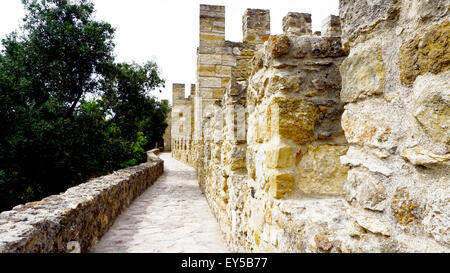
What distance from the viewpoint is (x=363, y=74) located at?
111cm

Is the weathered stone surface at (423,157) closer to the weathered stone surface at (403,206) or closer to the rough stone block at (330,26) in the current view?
the weathered stone surface at (403,206)

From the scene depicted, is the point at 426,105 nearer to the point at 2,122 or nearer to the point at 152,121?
the point at 2,122

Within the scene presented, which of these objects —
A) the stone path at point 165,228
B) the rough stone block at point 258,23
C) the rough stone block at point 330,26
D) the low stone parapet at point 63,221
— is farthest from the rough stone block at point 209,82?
the rough stone block at point 330,26

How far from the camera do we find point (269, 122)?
6.42 feet

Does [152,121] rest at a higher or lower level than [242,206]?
higher

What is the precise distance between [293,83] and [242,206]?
1397 mm

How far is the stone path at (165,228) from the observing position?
3619mm

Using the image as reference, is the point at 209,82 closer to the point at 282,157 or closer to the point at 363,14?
the point at 282,157

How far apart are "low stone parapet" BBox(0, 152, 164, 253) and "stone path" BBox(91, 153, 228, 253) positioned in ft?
0.70

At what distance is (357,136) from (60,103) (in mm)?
8337

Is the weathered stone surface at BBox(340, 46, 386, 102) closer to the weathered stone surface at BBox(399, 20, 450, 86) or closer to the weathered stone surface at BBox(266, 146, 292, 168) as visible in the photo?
the weathered stone surface at BBox(399, 20, 450, 86)

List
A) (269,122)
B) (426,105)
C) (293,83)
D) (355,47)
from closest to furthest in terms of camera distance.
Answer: (426,105), (355,47), (293,83), (269,122)

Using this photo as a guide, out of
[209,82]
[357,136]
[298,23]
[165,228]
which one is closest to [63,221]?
[165,228]
